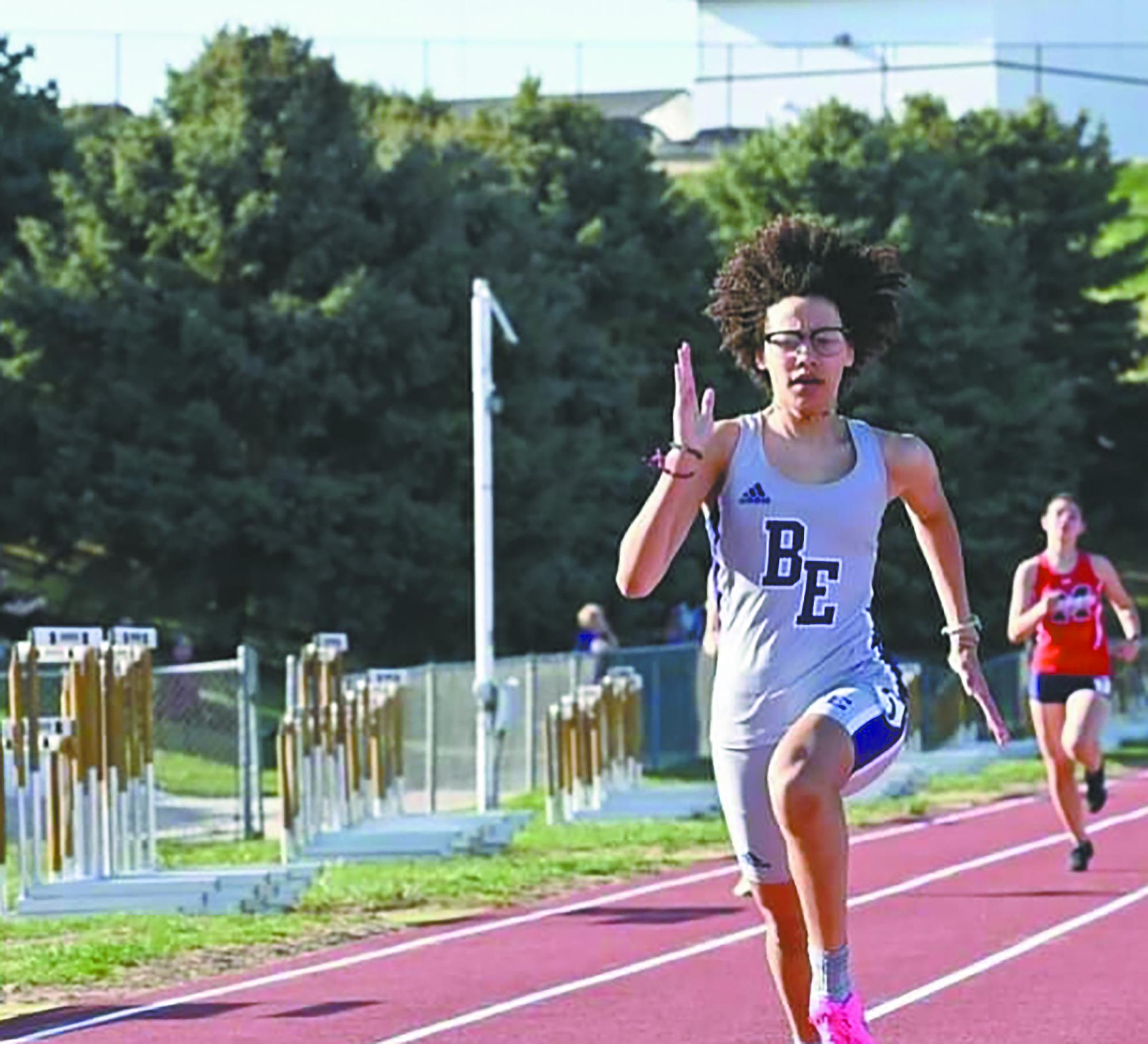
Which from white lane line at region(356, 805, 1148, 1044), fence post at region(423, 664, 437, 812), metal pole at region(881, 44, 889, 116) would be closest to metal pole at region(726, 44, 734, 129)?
metal pole at region(881, 44, 889, 116)

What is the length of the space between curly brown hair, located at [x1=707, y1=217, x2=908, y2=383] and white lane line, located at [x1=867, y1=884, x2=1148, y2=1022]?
3.18m

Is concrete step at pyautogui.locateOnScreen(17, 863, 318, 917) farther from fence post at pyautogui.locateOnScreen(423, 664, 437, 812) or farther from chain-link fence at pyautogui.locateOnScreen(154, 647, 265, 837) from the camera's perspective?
fence post at pyautogui.locateOnScreen(423, 664, 437, 812)

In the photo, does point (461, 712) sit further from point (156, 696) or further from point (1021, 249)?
point (1021, 249)

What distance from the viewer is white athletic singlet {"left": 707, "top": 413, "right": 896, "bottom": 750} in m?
8.26

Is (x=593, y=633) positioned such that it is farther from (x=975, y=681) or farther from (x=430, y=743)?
(x=975, y=681)

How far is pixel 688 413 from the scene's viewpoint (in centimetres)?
812

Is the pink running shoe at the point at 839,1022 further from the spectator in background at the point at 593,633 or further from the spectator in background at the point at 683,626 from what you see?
the spectator in background at the point at 683,626

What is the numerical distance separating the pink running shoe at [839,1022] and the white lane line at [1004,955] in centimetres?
288

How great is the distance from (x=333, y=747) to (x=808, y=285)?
44.3 ft

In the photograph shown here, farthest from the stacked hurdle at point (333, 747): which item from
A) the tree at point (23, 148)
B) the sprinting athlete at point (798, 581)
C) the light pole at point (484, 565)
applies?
the tree at point (23, 148)

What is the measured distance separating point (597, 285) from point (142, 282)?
511 inches

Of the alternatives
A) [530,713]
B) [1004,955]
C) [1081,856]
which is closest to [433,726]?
[530,713]

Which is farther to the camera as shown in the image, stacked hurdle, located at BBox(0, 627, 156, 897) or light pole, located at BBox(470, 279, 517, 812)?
light pole, located at BBox(470, 279, 517, 812)

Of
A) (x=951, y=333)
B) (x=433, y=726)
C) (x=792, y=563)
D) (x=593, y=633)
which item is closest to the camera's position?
(x=792, y=563)
